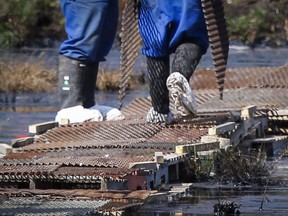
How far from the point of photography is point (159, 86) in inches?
466

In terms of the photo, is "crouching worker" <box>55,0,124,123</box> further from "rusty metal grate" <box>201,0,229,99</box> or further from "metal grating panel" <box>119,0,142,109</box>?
"rusty metal grate" <box>201,0,229,99</box>

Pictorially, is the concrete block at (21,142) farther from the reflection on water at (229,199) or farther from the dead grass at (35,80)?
the dead grass at (35,80)

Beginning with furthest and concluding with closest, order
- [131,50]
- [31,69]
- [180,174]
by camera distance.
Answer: [31,69], [131,50], [180,174]

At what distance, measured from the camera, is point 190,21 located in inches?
458

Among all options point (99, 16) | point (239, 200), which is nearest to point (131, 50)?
point (99, 16)

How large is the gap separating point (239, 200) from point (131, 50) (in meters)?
3.57

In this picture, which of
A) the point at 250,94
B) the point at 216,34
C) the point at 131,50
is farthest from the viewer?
the point at 250,94

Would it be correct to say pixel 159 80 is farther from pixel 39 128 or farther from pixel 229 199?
pixel 229 199

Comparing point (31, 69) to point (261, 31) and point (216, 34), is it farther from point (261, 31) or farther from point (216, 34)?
point (261, 31)

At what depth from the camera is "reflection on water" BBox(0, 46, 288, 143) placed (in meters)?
15.3

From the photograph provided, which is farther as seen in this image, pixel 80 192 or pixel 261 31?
pixel 261 31

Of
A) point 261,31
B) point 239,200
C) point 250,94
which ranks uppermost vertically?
point 261,31

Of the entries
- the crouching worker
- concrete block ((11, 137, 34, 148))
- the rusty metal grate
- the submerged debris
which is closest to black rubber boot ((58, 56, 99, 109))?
the crouching worker

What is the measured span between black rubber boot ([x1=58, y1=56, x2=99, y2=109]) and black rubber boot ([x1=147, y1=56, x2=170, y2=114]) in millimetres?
1116
